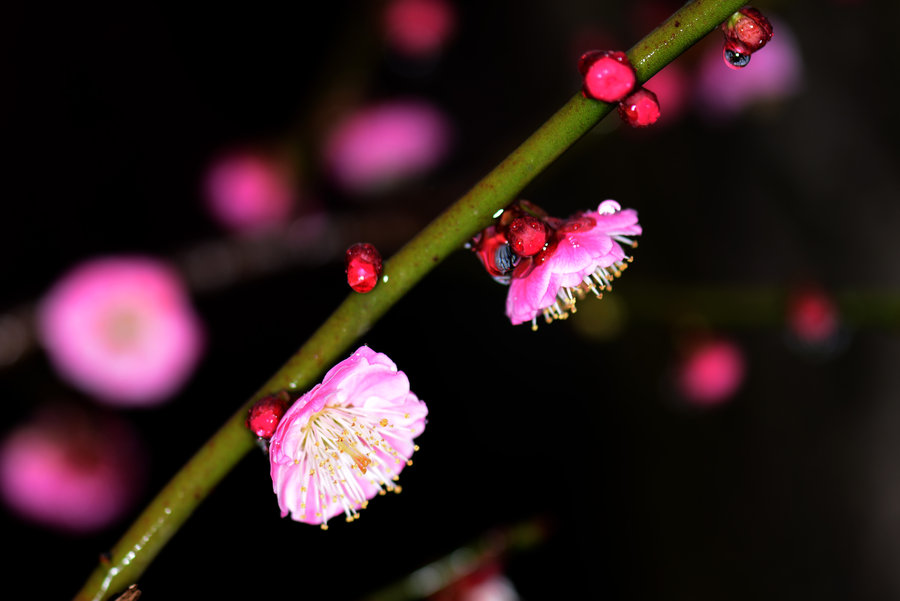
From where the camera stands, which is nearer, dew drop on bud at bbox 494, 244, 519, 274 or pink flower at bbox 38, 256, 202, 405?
dew drop on bud at bbox 494, 244, 519, 274

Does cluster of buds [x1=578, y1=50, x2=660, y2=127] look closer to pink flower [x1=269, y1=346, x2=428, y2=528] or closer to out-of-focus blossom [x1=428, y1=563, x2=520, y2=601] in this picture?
pink flower [x1=269, y1=346, x2=428, y2=528]

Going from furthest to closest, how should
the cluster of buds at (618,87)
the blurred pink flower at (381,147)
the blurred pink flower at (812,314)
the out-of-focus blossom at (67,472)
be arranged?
the blurred pink flower at (381,147) → the out-of-focus blossom at (67,472) → the blurred pink flower at (812,314) → the cluster of buds at (618,87)

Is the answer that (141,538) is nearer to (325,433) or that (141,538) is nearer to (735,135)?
(325,433)

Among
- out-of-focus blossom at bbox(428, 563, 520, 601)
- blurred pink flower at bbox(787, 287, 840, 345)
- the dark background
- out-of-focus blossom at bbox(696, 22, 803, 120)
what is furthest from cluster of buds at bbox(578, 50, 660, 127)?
out-of-focus blossom at bbox(696, 22, 803, 120)

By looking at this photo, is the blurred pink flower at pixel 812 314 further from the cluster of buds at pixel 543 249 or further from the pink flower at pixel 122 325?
the pink flower at pixel 122 325

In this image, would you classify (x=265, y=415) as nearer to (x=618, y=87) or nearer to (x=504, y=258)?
(x=504, y=258)

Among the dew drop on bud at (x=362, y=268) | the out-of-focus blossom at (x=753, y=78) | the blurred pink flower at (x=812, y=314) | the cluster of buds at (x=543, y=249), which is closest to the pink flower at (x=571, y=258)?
the cluster of buds at (x=543, y=249)
